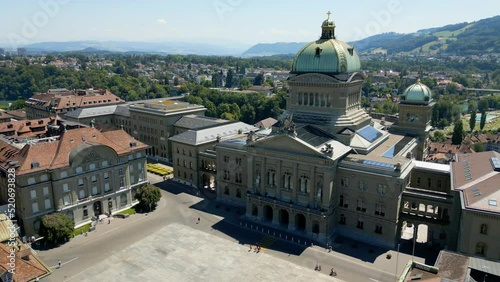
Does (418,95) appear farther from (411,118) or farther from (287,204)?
(287,204)

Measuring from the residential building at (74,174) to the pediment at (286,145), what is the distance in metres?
33.1

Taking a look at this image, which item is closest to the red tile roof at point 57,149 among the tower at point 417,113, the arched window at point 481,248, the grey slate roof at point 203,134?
the grey slate roof at point 203,134

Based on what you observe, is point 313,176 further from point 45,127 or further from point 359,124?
point 45,127

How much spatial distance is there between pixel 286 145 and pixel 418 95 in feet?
144

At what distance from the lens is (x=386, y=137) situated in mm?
95500

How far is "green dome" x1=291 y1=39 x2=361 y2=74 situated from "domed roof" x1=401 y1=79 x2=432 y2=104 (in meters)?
19.6

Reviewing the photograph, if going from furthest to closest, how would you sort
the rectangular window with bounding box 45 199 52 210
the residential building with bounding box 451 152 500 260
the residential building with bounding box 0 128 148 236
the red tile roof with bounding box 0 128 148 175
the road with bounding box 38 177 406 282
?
the rectangular window with bounding box 45 199 52 210, the red tile roof with bounding box 0 128 148 175, the residential building with bounding box 0 128 148 236, the road with bounding box 38 177 406 282, the residential building with bounding box 451 152 500 260

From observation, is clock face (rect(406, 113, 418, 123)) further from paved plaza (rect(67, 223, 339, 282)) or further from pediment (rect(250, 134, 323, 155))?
paved plaza (rect(67, 223, 339, 282))

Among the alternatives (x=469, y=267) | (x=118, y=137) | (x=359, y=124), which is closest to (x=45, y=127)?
(x=118, y=137)

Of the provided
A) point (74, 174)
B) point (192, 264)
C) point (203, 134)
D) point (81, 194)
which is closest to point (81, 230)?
point (81, 194)

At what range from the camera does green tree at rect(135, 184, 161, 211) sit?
294 feet

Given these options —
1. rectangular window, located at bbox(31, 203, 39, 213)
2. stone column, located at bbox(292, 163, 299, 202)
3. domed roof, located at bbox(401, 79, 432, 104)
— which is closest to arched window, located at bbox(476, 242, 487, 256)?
stone column, located at bbox(292, 163, 299, 202)

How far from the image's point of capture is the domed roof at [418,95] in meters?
99.4

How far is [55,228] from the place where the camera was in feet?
242
